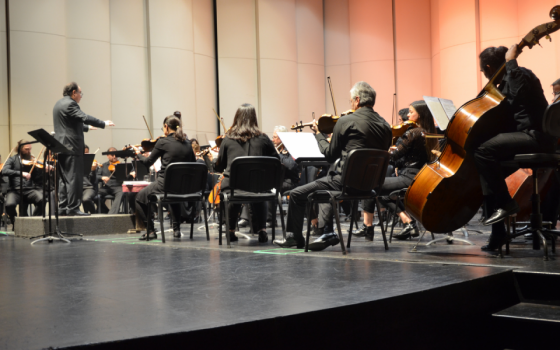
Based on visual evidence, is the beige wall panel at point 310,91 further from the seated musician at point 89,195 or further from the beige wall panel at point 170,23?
the seated musician at point 89,195

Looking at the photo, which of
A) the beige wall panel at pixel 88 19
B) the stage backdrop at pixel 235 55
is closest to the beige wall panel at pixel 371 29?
the stage backdrop at pixel 235 55

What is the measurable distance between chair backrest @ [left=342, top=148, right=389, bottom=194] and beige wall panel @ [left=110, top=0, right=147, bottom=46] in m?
7.40

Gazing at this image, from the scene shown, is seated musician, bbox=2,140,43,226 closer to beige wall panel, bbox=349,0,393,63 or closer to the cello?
the cello

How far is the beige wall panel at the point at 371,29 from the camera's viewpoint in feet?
37.6

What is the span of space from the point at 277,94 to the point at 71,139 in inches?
213

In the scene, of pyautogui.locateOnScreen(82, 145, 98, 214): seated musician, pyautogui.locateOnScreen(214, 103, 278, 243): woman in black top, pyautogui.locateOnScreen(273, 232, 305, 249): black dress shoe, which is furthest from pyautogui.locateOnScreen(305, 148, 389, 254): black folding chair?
pyautogui.locateOnScreen(82, 145, 98, 214): seated musician

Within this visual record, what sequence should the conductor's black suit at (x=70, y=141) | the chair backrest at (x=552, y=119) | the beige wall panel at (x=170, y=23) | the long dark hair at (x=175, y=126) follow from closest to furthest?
the chair backrest at (x=552, y=119), the long dark hair at (x=175, y=126), the conductor's black suit at (x=70, y=141), the beige wall panel at (x=170, y=23)

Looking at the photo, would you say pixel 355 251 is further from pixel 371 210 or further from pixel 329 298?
pixel 329 298

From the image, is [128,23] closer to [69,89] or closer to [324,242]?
[69,89]

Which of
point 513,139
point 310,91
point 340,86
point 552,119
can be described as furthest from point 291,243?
point 340,86

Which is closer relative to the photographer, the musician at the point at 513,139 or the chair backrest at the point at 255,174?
the musician at the point at 513,139

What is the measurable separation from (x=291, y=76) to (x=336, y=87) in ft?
4.02

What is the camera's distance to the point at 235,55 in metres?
11.1

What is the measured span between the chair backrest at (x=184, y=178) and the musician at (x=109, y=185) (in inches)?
154
